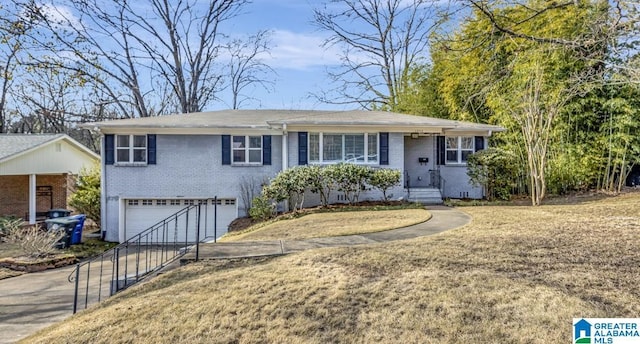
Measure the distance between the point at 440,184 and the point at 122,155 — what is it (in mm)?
12323

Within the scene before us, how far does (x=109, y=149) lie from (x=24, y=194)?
30.1 ft

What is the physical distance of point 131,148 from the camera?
1476 centimetres

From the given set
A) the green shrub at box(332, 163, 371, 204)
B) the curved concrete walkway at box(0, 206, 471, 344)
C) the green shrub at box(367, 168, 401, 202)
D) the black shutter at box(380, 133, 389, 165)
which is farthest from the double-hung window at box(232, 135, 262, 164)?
the curved concrete walkway at box(0, 206, 471, 344)

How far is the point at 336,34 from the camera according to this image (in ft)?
91.1

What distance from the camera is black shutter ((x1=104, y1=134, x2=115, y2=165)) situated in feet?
47.9

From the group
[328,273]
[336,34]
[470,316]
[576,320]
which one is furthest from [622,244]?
[336,34]

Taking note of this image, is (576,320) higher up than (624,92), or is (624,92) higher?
(624,92)

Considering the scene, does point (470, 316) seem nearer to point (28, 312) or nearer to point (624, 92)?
point (28, 312)

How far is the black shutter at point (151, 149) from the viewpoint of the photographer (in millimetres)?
14656

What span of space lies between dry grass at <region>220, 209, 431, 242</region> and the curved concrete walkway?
0.53 metres

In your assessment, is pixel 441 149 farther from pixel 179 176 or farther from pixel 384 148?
pixel 179 176

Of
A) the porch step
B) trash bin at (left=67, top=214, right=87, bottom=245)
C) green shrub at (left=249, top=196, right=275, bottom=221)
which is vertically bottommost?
trash bin at (left=67, top=214, right=87, bottom=245)

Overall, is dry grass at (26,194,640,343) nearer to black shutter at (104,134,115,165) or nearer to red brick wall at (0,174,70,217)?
black shutter at (104,134,115,165)

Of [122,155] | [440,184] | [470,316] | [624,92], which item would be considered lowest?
[470,316]
